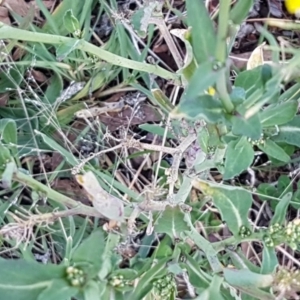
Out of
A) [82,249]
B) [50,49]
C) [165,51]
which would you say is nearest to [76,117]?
[50,49]

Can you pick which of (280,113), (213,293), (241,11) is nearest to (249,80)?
(280,113)

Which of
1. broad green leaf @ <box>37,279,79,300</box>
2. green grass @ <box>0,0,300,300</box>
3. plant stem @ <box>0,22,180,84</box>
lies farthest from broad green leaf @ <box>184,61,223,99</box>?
plant stem @ <box>0,22,180,84</box>

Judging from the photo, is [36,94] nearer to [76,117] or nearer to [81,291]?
[76,117]

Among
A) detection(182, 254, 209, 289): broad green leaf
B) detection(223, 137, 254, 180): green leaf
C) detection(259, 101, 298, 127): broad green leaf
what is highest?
detection(259, 101, 298, 127): broad green leaf

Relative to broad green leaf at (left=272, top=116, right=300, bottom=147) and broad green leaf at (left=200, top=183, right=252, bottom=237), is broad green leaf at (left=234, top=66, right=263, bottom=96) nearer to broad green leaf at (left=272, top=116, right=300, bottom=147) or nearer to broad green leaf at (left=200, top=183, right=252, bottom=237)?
broad green leaf at (left=200, top=183, right=252, bottom=237)

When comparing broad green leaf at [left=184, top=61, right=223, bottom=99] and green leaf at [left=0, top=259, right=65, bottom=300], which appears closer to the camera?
broad green leaf at [left=184, top=61, right=223, bottom=99]

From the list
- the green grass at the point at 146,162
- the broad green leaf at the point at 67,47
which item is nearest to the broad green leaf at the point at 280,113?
the green grass at the point at 146,162

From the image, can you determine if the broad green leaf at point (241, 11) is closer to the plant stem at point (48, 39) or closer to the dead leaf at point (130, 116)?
the plant stem at point (48, 39)
